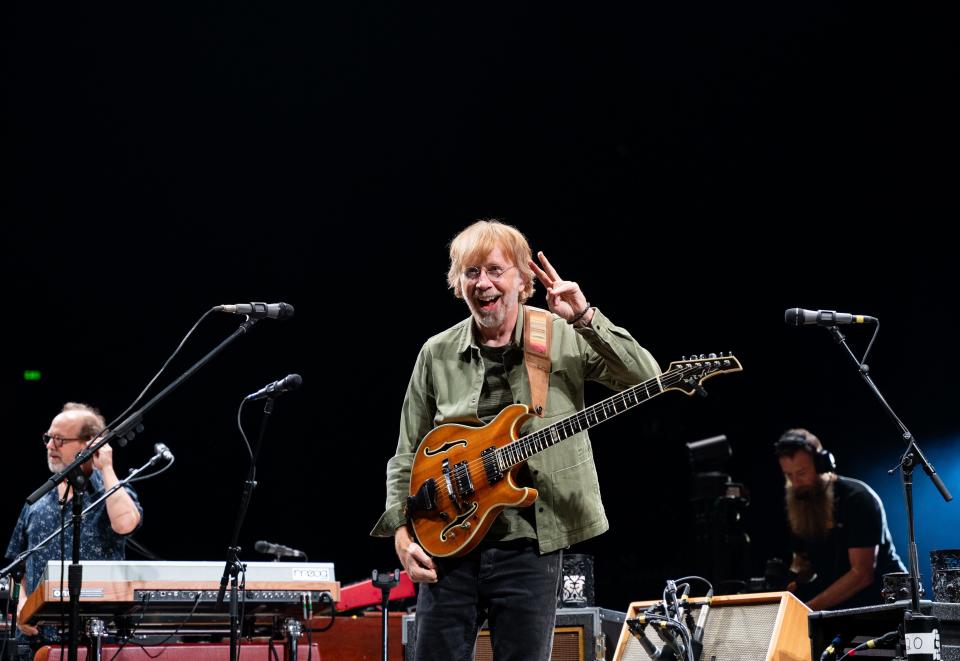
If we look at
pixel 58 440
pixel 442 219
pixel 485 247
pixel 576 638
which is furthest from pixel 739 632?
pixel 442 219

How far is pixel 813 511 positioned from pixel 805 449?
1.32ft

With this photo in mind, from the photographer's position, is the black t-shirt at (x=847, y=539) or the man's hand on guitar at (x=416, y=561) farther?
the black t-shirt at (x=847, y=539)

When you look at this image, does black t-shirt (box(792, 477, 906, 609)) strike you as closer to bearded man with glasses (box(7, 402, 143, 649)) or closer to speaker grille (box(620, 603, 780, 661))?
speaker grille (box(620, 603, 780, 661))

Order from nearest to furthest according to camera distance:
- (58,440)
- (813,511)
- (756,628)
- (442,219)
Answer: (756,628) → (58,440) → (813,511) → (442,219)

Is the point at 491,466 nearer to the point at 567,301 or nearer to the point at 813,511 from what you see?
Result: the point at 567,301

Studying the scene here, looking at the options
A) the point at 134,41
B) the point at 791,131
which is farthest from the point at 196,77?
the point at 791,131

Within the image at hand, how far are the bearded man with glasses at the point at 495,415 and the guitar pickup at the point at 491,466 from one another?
88 millimetres

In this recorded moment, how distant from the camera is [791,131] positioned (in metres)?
8.59

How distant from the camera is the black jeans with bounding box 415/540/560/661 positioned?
2705 mm

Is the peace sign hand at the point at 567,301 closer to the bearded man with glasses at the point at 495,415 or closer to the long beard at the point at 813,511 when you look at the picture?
the bearded man with glasses at the point at 495,415

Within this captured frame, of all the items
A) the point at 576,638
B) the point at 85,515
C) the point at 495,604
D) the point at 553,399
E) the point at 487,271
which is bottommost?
the point at 576,638

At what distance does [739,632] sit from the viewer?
14.4 ft

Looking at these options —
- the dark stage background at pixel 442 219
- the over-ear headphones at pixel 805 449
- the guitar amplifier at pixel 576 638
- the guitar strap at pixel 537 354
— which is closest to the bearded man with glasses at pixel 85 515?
the guitar amplifier at pixel 576 638

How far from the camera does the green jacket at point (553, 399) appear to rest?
9.18 feet
